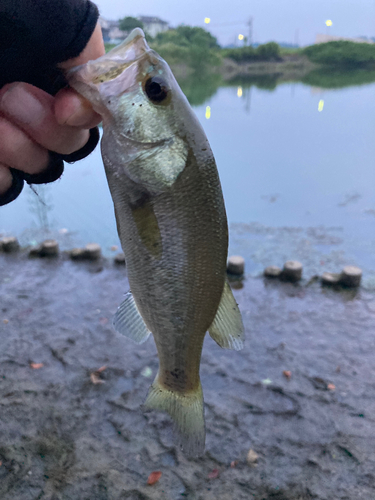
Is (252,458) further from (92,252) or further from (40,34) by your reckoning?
(92,252)

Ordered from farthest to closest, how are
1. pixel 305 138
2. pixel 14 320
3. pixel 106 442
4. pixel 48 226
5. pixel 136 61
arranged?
pixel 305 138 < pixel 48 226 < pixel 14 320 < pixel 106 442 < pixel 136 61

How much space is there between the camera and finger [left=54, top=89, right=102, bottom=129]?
1.28 meters

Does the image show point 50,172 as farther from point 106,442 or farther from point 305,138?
point 305,138

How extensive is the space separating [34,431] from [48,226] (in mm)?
4975

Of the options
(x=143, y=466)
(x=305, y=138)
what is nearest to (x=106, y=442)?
(x=143, y=466)

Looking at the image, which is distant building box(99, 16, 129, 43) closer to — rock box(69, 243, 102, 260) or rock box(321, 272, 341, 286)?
rock box(69, 243, 102, 260)

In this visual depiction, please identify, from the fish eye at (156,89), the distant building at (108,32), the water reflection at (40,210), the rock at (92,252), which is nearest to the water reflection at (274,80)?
the distant building at (108,32)

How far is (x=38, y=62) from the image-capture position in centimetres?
138

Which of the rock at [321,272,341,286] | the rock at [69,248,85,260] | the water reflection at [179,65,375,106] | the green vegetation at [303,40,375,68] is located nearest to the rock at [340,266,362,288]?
the rock at [321,272,341,286]

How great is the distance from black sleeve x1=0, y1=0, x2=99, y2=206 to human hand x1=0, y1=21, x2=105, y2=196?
0.16 ft

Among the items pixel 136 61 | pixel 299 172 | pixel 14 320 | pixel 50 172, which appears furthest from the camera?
pixel 299 172

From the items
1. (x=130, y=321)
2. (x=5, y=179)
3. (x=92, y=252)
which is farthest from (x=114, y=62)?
(x=92, y=252)

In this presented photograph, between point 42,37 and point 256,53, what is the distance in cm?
4633

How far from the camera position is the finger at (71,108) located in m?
1.28
